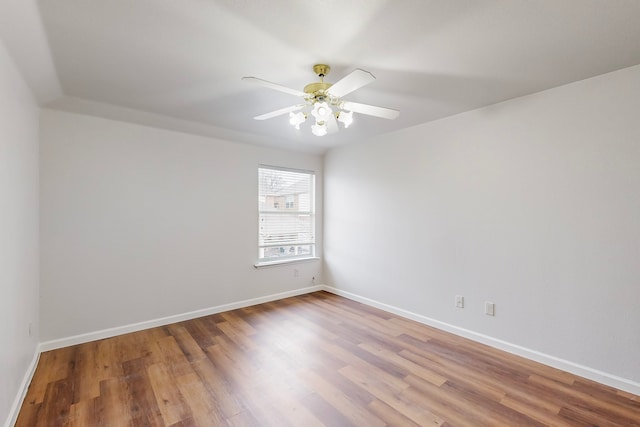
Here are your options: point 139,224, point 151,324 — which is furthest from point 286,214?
point 151,324

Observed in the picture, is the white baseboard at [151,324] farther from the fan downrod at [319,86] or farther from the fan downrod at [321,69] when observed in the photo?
the fan downrod at [321,69]

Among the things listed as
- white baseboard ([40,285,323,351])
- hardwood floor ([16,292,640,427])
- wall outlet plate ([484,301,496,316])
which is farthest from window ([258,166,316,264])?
wall outlet plate ([484,301,496,316])

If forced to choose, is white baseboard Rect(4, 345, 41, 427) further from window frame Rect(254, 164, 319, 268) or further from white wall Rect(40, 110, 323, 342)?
window frame Rect(254, 164, 319, 268)

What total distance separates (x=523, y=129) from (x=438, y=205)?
1052 millimetres

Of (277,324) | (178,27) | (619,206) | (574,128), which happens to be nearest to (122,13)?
(178,27)

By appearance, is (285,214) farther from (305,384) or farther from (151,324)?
(305,384)

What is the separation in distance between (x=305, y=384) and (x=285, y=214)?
104 inches

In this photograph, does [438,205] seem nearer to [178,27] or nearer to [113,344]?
[178,27]

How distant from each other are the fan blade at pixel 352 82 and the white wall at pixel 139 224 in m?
2.32

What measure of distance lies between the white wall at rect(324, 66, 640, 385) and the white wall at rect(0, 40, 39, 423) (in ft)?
11.3

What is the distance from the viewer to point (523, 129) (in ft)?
8.32

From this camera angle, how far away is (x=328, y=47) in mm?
1784

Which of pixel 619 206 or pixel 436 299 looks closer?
pixel 619 206

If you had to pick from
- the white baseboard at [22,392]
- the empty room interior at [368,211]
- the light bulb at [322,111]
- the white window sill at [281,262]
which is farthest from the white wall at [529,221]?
the white baseboard at [22,392]
